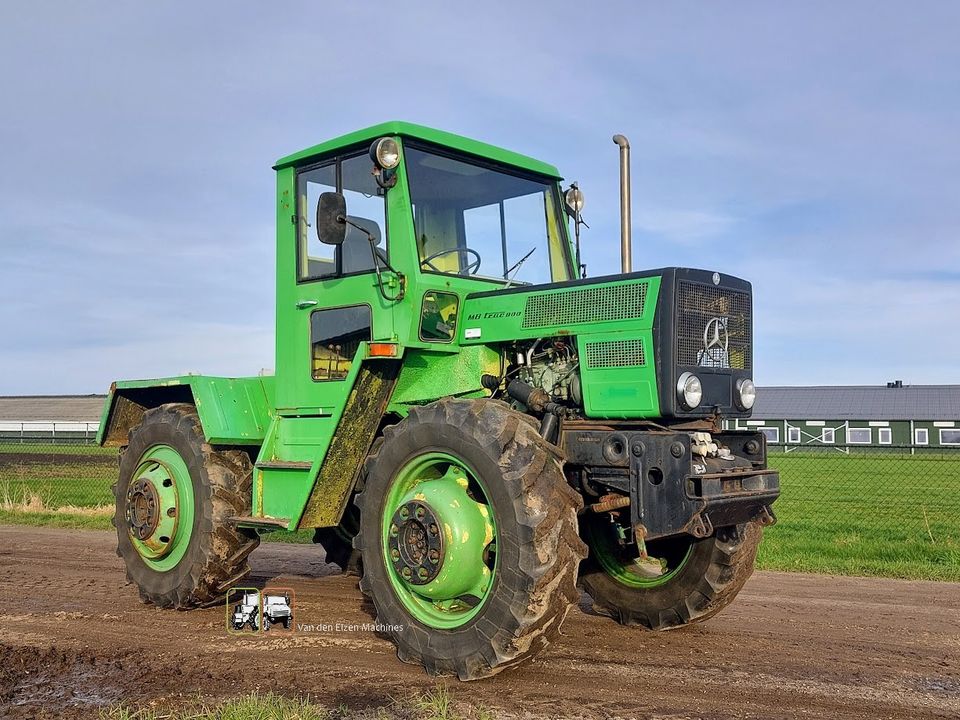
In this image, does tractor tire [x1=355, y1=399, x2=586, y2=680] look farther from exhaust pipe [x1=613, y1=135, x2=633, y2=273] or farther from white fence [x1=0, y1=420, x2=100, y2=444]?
white fence [x1=0, y1=420, x2=100, y2=444]

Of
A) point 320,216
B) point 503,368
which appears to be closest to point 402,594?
point 503,368

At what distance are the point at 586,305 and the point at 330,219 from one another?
71.7 inches

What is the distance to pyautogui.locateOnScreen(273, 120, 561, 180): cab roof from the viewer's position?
21.8 ft

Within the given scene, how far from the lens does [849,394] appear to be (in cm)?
5462

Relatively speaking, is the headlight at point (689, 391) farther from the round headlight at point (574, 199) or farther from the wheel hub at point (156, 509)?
the wheel hub at point (156, 509)

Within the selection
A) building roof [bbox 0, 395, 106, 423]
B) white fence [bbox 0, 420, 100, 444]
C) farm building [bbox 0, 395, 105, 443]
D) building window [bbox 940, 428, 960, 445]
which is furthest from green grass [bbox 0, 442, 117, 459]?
building window [bbox 940, 428, 960, 445]

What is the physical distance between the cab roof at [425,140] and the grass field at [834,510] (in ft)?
17.3

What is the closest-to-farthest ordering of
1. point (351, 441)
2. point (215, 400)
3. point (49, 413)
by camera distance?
point (351, 441) → point (215, 400) → point (49, 413)

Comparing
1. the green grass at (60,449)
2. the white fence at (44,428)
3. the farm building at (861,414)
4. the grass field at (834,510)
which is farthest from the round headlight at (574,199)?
the white fence at (44,428)

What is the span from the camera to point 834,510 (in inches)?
651

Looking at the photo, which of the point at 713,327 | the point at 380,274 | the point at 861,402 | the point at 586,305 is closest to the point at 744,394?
the point at 713,327

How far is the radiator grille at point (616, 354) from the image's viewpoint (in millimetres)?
5797

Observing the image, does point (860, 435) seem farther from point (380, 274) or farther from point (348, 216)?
point (380, 274)

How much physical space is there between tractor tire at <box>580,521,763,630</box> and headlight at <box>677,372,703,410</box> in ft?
3.49
